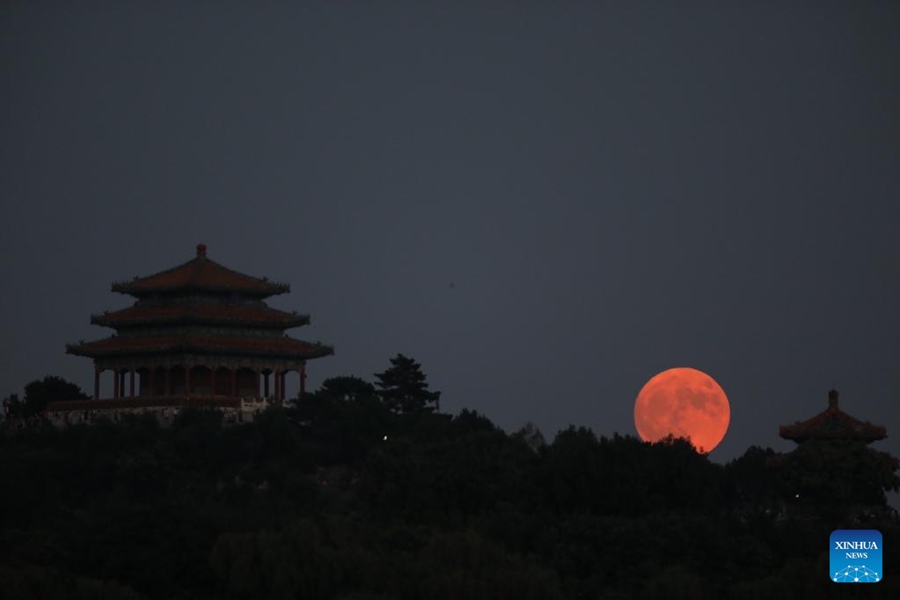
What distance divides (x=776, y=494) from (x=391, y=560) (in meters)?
23.3

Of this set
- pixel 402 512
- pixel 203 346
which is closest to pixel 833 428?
pixel 402 512

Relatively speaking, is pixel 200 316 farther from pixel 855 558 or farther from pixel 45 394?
pixel 855 558

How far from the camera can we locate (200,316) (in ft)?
352

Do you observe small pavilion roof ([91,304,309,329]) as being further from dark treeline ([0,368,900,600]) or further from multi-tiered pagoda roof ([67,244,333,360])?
dark treeline ([0,368,900,600])

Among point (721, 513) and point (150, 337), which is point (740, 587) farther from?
point (150, 337)

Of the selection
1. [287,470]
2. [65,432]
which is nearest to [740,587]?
[287,470]

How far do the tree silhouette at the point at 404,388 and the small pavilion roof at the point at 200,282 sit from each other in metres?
5.80

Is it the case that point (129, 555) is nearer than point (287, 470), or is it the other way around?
point (129, 555)

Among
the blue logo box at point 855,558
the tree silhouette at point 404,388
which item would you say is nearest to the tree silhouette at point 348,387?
the tree silhouette at point 404,388

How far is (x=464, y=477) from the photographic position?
3457 inches

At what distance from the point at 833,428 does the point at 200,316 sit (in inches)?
1095

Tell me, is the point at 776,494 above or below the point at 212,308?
below

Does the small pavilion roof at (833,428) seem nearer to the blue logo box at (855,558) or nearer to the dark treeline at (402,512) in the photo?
the dark treeline at (402,512)

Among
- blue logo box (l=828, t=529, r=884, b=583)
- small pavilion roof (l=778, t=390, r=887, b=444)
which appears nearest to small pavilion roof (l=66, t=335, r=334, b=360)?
small pavilion roof (l=778, t=390, r=887, b=444)
